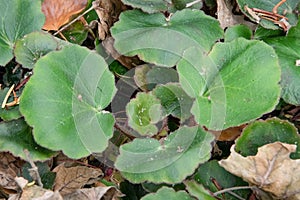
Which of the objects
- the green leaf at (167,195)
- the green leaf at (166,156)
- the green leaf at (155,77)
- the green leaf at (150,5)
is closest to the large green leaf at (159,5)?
the green leaf at (150,5)

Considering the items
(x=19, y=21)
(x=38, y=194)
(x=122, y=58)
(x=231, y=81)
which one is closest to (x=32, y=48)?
(x=19, y=21)

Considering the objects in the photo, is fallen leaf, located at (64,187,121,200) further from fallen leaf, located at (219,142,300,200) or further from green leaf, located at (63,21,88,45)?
green leaf, located at (63,21,88,45)

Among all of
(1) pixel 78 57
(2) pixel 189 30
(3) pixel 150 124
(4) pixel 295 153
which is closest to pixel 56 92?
(1) pixel 78 57

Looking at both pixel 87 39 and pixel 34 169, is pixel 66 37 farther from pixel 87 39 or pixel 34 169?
pixel 34 169

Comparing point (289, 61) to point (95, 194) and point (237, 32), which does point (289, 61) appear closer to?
point (237, 32)

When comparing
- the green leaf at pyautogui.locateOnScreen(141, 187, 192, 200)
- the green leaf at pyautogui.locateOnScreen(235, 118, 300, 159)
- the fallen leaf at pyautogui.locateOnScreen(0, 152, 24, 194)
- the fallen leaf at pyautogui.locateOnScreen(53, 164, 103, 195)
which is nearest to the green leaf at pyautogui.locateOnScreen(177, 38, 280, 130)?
the green leaf at pyautogui.locateOnScreen(235, 118, 300, 159)
